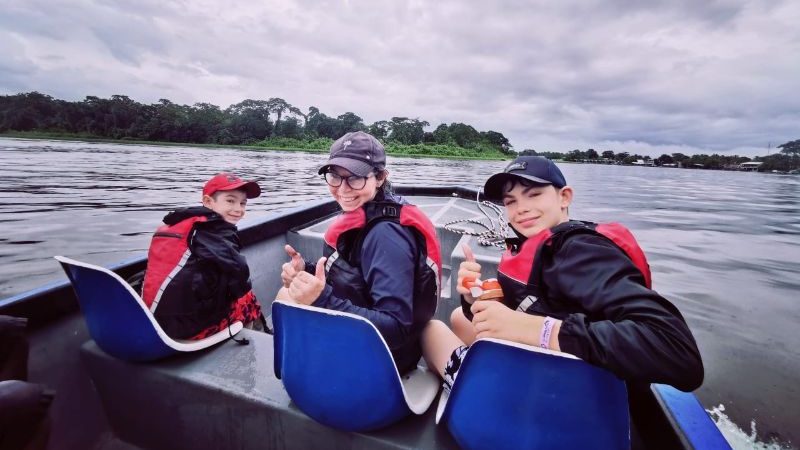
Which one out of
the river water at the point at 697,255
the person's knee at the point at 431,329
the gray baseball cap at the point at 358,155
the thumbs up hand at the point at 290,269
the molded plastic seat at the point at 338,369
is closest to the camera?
the molded plastic seat at the point at 338,369

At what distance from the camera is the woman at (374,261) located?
136cm

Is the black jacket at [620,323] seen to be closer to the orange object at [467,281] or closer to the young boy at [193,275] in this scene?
the orange object at [467,281]

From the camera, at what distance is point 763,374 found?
4.22m

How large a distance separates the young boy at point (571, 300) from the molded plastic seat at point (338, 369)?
34 cm

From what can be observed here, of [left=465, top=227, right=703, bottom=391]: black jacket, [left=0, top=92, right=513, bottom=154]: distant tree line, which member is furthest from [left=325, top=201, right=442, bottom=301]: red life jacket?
[left=0, top=92, right=513, bottom=154]: distant tree line

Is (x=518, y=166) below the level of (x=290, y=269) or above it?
above

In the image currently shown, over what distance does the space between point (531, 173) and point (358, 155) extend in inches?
30.6

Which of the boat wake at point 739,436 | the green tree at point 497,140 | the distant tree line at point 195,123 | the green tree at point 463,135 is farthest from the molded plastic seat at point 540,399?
the green tree at point 497,140

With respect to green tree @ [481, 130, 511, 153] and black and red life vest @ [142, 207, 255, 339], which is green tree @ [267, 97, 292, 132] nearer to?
green tree @ [481, 130, 511, 153]

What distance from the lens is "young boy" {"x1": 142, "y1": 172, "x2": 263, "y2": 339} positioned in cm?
195

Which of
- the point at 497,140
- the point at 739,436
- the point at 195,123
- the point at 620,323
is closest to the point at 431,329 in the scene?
the point at 620,323

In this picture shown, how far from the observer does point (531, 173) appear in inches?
58.3

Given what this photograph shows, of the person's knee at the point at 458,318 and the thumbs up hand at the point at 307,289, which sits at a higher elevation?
the thumbs up hand at the point at 307,289

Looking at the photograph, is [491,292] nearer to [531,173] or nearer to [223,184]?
[531,173]
